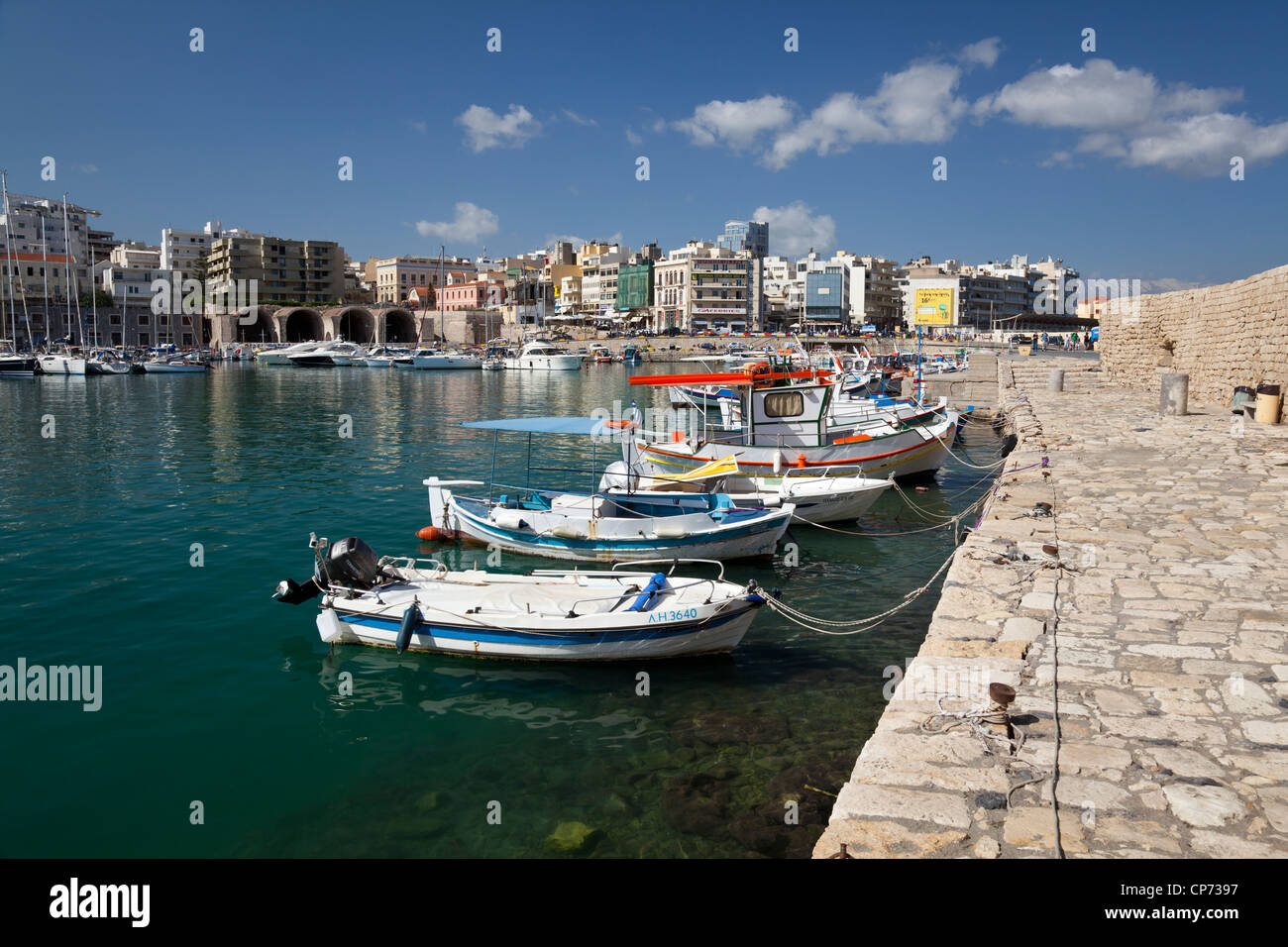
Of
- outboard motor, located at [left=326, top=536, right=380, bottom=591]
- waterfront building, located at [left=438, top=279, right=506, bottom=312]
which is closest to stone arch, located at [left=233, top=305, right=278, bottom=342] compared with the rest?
waterfront building, located at [left=438, top=279, right=506, bottom=312]

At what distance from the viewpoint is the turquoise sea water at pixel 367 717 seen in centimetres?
758

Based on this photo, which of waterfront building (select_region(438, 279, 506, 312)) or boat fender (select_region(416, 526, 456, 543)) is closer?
boat fender (select_region(416, 526, 456, 543))

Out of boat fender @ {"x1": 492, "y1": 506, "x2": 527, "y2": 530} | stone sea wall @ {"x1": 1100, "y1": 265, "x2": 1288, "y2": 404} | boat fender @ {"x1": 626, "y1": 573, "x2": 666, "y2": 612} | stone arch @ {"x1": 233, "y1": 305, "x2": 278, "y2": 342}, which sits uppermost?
stone arch @ {"x1": 233, "y1": 305, "x2": 278, "y2": 342}

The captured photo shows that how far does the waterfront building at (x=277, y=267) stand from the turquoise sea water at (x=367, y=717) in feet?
360

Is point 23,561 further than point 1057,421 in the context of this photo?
No

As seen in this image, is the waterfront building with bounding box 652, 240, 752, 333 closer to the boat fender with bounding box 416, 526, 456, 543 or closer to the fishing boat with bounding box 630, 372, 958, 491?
the fishing boat with bounding box 630, 372, 958, 491

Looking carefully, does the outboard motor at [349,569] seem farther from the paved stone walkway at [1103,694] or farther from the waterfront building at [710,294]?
the waterfront building at [710,294]

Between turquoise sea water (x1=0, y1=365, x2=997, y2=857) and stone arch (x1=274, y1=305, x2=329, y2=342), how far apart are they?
101m

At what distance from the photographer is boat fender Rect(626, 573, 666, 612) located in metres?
10.7
